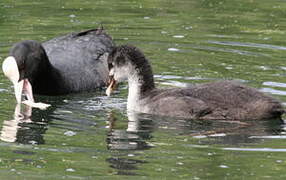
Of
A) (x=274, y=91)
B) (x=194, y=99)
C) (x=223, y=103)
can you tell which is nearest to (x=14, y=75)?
(x=194, y=99)

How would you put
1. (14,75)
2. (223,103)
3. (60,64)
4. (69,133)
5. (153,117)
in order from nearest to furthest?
(69,133), (223,103), (153,117), (14,75), (60,64)

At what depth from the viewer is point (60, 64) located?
39.1 feet

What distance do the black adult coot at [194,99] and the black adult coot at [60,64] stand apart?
132 centimetres

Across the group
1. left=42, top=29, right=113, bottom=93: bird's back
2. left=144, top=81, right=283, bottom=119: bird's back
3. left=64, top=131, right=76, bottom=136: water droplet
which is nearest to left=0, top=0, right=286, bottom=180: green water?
left=64, top=131, right=76, bottom=136: water droplet

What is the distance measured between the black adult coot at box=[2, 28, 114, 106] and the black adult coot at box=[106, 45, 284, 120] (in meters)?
1.32

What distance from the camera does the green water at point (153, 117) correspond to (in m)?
7.96

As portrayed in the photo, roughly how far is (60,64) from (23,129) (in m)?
2.66

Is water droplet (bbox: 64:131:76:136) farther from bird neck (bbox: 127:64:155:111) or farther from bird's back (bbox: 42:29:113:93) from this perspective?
bird's back (bbox: 42:29:113:93)

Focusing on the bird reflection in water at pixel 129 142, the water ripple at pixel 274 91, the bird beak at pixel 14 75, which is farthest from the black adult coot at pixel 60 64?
the water ripple at pixel 274 91

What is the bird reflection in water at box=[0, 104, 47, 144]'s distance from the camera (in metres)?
8.93

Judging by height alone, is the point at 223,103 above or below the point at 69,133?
above

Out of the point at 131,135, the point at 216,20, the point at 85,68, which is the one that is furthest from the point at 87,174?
the point at 216,20

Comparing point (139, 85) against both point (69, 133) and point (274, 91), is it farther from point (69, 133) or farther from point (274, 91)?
point (274, 91)

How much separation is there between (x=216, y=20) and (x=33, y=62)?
501cm
